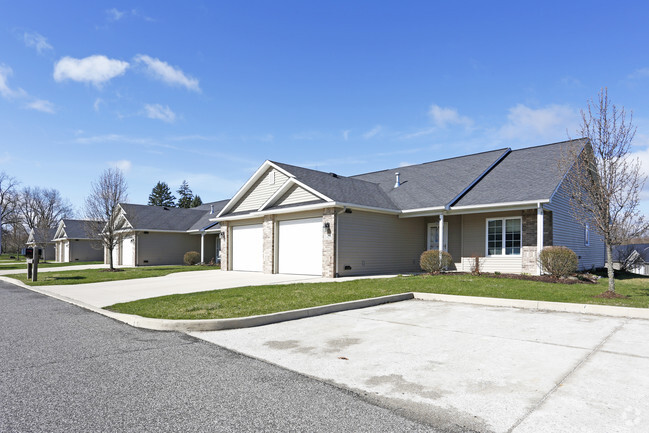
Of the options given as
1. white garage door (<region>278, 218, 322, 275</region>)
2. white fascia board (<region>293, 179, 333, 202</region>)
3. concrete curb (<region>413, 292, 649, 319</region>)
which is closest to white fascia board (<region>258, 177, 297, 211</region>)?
white fascia board (<region>293, 179, 333, 202</region>)

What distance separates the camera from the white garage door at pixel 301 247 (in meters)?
17.3

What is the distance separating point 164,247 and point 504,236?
25926mm

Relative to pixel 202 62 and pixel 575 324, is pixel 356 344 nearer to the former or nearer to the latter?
pixel 575 324

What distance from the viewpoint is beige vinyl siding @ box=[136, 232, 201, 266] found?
30750 mm

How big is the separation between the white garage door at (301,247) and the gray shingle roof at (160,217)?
1529cm

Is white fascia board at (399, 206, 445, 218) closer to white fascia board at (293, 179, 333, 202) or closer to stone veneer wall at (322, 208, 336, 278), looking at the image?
stone veneer wall at (322, 208, 336, 278)

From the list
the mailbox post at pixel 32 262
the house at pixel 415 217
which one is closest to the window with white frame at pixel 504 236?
Result: the house at pixel 415 217

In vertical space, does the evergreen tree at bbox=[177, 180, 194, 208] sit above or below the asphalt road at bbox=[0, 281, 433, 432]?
above

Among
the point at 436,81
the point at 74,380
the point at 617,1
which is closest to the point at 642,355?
the point at 74,380

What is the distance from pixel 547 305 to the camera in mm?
8656

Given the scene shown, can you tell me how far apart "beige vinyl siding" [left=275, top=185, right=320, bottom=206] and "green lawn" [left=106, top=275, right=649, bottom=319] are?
5648mm

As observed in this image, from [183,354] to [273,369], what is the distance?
58.3 inches

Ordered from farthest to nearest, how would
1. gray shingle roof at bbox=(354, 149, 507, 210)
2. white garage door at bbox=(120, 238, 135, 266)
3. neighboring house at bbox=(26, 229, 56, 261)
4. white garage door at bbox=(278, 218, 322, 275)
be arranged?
neighboring house at bbox=(26, 229, 56, 261) → white garage door at bbox=(120, 238, 135, 266) → gray shingle roof at bbox=(354, 149, 507, 210) → white garage door at bbox=(278, 218, 322, 275)

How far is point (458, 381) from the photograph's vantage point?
4.17 metres
